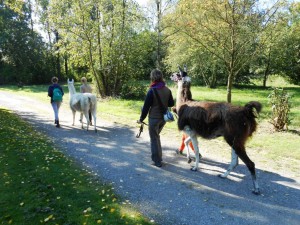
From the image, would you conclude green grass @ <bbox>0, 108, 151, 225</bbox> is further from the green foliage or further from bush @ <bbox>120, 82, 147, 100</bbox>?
the green foliage

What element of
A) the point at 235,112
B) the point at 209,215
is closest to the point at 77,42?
the point at 235,112

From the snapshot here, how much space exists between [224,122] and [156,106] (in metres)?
1.58

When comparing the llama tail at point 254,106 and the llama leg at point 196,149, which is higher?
the llama tail at point 254,106

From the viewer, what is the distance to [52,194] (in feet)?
16.5

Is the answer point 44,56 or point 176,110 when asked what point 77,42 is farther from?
point 44,56

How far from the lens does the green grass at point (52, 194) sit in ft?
14.0

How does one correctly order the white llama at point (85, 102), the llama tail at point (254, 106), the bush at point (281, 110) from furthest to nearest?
the white llama at point (85, 102) < the bush at point (281, 110) < the llama tail at point (254, 106)

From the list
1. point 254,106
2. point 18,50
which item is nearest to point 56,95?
point 254,106

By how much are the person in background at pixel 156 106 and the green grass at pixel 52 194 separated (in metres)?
1.55

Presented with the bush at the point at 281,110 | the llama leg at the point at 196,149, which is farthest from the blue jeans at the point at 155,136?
the bush at the point at 281,110

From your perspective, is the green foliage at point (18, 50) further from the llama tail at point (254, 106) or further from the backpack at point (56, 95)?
the llama tail at point (254, 106)

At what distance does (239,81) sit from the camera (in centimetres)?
3062

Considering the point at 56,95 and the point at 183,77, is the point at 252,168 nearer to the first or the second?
the point at 183,77

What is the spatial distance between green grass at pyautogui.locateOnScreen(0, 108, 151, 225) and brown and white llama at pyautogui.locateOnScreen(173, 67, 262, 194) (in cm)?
218
